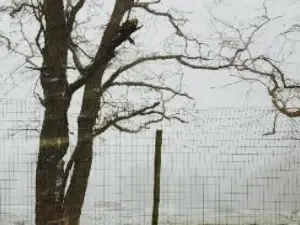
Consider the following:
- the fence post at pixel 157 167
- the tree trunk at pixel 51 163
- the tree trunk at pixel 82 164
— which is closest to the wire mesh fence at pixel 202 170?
the tree trunk at pixel 82 164

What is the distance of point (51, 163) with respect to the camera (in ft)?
17.6

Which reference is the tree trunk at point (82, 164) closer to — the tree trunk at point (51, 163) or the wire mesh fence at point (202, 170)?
the wire mesh fence at point (202, 170)

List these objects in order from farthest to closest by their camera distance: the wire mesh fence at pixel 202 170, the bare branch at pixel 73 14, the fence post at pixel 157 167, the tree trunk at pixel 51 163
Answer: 1. the wire mesh fence at pixel 202 170
2. the bare branch at pixel 73 14
3. the fence post at pixel 157 167
4. the tree trunk at pixel 51 163

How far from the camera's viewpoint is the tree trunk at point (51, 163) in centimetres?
538

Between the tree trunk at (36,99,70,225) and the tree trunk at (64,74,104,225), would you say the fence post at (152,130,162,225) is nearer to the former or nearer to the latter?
the tree trunk at (64,74,104,225)

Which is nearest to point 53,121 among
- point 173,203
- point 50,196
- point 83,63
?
point 50,196

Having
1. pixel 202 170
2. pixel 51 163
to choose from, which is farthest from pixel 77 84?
pixel 202 170

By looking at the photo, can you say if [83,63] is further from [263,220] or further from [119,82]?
[263,220]

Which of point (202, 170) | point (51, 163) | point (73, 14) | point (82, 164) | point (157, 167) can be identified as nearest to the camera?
point (51, 163)

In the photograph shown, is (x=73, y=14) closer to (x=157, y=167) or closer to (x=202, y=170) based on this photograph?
(x=157, y=167)

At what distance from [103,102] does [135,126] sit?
1122mm

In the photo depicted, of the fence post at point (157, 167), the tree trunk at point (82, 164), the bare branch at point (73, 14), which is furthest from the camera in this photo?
the tree trunk at point (82, 164)

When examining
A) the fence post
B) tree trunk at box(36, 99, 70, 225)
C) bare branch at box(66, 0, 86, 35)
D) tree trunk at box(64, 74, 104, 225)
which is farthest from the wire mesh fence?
tree trunk at box(36, 99, 70, 225)

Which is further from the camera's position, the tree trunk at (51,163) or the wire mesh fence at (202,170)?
the wire mesh fence at (202,170)
